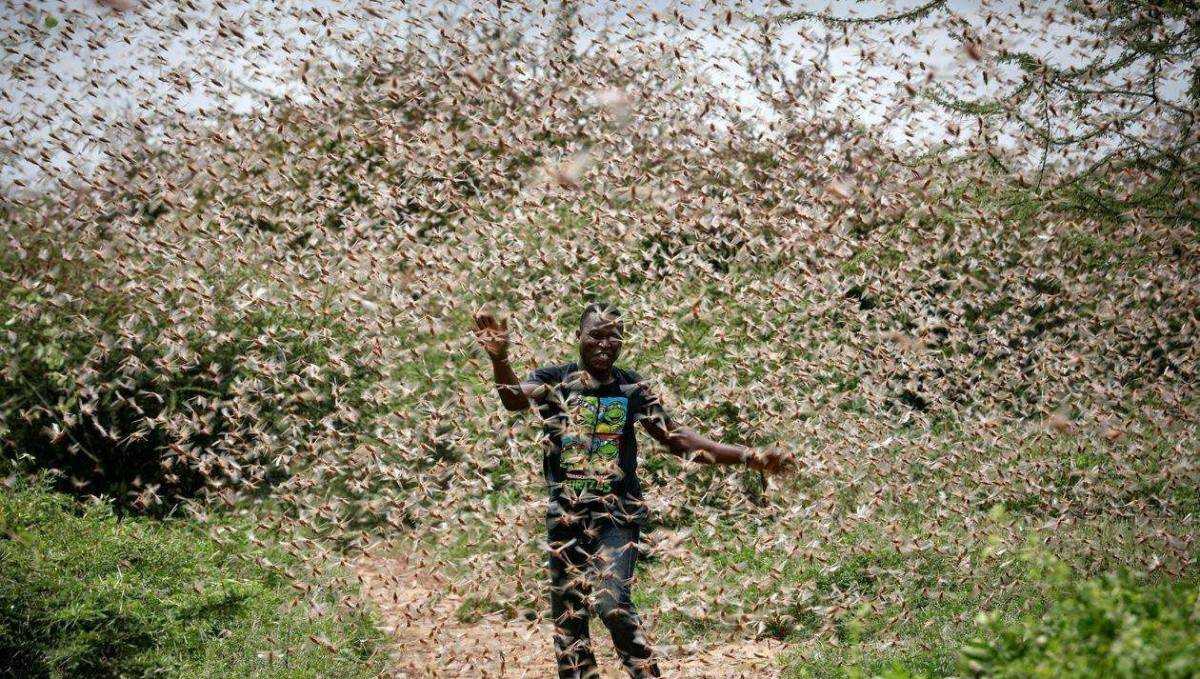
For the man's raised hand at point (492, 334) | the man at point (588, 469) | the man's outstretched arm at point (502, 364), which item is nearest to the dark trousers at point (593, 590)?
the man at point (588, 469)

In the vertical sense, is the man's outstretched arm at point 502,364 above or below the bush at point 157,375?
above

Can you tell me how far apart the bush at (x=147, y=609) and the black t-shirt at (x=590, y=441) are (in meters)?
1.76

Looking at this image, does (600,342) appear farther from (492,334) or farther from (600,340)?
(492,334)

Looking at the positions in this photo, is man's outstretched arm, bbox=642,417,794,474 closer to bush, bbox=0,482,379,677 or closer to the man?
the man

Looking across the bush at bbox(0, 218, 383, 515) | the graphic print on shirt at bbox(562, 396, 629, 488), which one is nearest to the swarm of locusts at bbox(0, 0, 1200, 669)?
the bush at bbox(0, 218, 383, 515)

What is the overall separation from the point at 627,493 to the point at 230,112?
5318mm

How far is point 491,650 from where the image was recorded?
543cm

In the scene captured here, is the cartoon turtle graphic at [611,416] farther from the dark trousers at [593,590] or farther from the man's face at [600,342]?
the dark trousers at [593,590]

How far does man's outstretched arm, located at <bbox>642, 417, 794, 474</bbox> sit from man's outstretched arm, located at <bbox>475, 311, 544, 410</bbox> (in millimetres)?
621

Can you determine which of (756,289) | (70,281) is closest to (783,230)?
(756,289)

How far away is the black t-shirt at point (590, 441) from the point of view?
13.2 ft

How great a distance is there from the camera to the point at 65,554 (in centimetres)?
493

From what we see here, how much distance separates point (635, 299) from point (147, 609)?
4.34m

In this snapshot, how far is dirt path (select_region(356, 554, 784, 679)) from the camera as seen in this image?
198 inches
